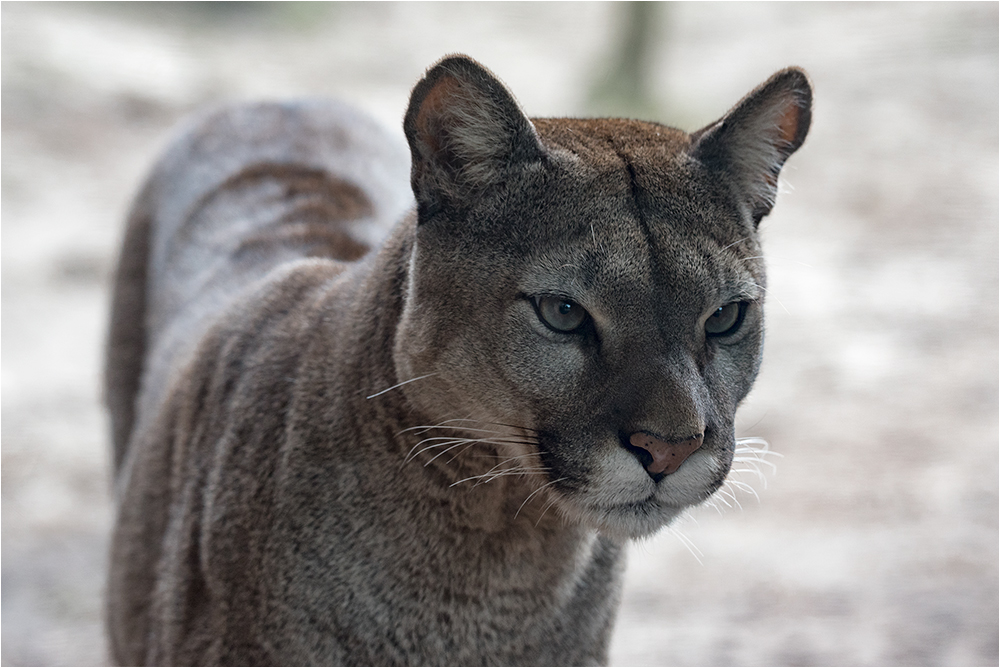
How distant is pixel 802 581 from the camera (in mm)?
5160

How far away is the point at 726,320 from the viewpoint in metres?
Answer: 2.43

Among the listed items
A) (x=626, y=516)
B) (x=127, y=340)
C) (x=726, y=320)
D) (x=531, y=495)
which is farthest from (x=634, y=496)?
(x=127, y=340)

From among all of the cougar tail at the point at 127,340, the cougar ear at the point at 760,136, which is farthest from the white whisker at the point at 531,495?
the cougar tail at the point at 127,340

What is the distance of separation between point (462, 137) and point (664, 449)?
2.81 feet

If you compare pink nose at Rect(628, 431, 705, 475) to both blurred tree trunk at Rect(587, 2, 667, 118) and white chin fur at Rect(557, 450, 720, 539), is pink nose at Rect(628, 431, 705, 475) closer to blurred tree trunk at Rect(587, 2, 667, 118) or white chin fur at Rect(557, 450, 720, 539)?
white chin fur at Rect(557, 450, 720, 539)

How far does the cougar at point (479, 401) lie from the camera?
7.32 feet

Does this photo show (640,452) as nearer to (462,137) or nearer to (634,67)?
(462,137)

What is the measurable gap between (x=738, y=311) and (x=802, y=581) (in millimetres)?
3152

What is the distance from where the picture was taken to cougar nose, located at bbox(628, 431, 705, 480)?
2.13 meters

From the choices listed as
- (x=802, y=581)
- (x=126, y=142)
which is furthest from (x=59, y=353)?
(x=802, y=581)

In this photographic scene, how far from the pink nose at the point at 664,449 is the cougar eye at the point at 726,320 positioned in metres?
0.33

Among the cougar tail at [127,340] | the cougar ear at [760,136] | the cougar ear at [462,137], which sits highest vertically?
the cougar tail at [127,340]

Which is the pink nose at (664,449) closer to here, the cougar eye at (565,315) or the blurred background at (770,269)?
the cougar eye at (565,315)

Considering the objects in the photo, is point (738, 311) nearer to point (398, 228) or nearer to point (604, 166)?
point (604, 166)
